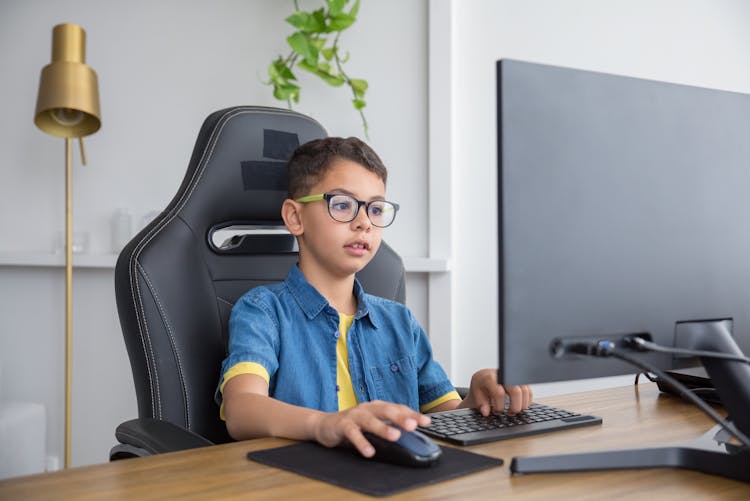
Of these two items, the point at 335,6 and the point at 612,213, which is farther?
the point at 335,6

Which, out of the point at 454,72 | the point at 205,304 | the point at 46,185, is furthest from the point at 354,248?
the point at 46,185

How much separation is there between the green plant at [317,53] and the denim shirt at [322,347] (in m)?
1.27

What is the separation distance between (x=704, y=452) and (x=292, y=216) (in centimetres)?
86

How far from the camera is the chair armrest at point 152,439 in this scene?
3.24ft

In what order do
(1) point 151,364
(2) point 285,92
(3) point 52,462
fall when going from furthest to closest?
1. (3) point 52,462
2. (2) point 285,92
3. (1) point 151,364

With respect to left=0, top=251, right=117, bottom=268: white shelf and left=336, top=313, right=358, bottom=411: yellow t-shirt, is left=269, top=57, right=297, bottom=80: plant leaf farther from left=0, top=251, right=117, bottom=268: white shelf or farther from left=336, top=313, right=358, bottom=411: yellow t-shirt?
left=336, top=313, right=358, bottom=411: yellow t-shirt

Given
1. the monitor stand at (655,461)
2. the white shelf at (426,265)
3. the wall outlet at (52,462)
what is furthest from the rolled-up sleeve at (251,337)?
the wall outlet at (52,462)

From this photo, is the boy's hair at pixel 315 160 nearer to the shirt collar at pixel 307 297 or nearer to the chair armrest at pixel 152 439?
the shirt collar at pixel 307 297

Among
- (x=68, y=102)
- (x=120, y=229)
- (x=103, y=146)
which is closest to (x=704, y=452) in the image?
(x=68, y=102)

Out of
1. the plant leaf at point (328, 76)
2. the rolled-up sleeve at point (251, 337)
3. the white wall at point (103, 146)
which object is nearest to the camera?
the rolled-up sleeve at point (251, 337)

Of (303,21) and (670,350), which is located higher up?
(303,21)

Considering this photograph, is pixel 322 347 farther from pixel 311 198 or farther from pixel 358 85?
pixel 358 85

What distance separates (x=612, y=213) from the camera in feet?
2.54

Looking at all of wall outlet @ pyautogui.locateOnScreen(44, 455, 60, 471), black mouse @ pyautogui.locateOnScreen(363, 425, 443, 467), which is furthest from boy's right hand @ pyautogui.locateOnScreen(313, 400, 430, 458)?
wall outlet @ pyautogui.locateOnScreen(44, 455, 60, 471)
